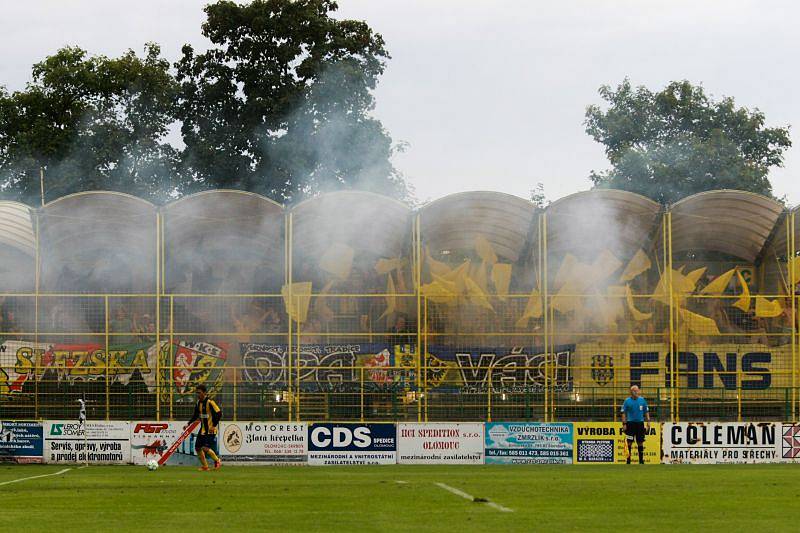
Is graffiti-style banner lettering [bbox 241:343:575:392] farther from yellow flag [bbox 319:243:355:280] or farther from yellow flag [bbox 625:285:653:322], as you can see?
yellow flag [bbox 319:243:355:280]

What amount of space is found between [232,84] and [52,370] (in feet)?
71.2

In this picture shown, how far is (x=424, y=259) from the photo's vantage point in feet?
125

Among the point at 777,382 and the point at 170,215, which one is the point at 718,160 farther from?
the point at 170,215

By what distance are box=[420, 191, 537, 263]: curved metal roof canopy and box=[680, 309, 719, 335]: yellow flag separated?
4.63m

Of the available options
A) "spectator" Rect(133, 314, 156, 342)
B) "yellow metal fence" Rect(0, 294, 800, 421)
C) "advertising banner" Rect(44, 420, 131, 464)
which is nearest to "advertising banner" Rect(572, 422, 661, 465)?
"yellow metal fence" Rect(0, 294, 800, 421)

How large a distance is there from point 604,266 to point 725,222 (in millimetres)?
3508

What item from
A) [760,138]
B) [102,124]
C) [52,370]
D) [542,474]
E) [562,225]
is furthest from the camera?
[760,138]

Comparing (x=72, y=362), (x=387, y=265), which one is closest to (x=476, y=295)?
(x=387, y=265)

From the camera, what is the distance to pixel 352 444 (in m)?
31.1

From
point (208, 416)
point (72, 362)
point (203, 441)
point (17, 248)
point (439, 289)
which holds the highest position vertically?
point (17, 248)

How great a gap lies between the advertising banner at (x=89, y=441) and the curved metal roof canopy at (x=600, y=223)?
12.6 metres

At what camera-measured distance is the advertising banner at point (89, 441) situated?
31.0 metres

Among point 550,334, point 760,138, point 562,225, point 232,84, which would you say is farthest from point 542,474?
point 760,138

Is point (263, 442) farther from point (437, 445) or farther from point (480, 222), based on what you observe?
point (480, 222)
